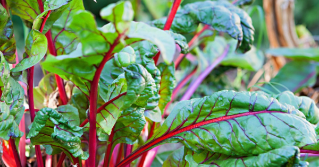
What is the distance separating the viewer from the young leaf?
1.13 feet

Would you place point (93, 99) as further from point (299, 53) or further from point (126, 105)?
point (299, 53)

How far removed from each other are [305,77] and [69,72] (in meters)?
0.99

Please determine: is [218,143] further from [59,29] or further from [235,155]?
[59,29]

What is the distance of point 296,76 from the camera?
1004 mm

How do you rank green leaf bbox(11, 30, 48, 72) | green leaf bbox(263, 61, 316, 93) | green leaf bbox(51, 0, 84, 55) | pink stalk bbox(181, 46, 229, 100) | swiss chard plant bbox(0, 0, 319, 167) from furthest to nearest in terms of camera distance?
1. green leaf bbox(263, 61, 316, 93)
2. pink stalk bbox(181, 46, 229, 100)
3. green leaf bbox(51, 0, 84, 55)
4. green leaf bbox(11, 30, 48, 72)
5. swiss chard plant bbox(0, 0, 319, 167)

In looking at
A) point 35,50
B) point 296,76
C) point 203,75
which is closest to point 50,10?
point 35,50

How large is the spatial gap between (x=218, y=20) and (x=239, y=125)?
0.28 m

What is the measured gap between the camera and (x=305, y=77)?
3.30 ft

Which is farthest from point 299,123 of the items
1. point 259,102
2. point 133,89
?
point 133,89

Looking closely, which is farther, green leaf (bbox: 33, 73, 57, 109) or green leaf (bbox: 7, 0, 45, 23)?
green leaf (bbox: 33, 73, 57, 109)

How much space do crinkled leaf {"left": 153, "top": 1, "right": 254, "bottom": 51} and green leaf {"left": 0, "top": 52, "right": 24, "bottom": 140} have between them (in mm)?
344

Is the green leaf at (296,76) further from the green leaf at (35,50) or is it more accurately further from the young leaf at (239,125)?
the green leaf at (35,50)

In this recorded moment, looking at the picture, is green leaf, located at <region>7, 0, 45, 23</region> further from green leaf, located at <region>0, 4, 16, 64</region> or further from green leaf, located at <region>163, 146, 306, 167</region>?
green leaf, located at <region>163, 146, 306, 167</region>

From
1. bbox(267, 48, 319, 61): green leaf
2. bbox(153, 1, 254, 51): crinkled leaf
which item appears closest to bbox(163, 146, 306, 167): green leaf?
bbox(153, 1, 254, 51): crinkled leaf
